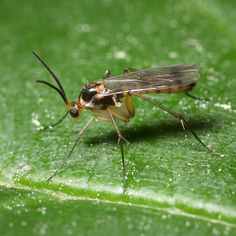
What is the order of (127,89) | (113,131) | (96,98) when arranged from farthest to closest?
(113,131)
(96,98)
(127,89)

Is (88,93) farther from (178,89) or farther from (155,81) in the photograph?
(178,89)

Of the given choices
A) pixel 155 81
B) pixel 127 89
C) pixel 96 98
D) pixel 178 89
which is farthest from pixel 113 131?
pixel 178 89

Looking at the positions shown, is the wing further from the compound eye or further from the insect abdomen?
the compound eye

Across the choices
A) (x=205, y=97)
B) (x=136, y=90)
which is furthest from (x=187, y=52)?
(x=136, y=90)

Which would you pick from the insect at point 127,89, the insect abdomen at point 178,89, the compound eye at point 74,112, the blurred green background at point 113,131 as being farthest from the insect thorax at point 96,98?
the insect abdomen at point 178,89

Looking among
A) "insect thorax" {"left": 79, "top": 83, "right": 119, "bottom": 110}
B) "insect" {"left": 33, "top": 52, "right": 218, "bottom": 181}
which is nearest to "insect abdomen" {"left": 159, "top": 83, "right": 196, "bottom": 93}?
"insect" {"left": 33, "top": 52, "right": 218, "bottom": 181}

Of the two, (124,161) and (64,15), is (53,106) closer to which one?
(124,161)
